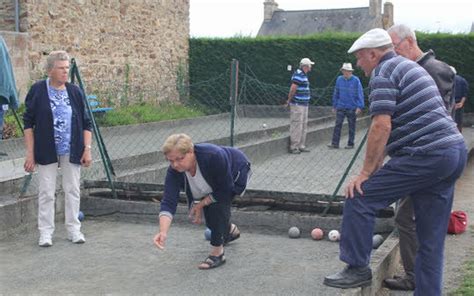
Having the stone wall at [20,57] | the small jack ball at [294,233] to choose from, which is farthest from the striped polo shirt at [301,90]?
the small jack ball at [294,233]

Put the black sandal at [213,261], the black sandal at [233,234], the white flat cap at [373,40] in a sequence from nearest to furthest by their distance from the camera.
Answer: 1. the white flat cap at [373,40]
2. the black sandal at [213,261]
3. the black sandal at [233,234]

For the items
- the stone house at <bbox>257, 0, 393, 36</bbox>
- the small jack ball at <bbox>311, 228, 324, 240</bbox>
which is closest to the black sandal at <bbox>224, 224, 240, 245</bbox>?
→ the small jack ball at <bbox>311, 228, 324, 240</bbox>

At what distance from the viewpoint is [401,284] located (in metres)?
4.78

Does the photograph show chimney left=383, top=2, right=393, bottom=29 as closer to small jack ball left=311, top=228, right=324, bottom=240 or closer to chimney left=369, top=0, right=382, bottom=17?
chimney left=369, top=0, right=382, bottom=17

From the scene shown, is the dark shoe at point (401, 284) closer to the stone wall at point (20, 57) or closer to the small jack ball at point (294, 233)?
the small jack ball at point (294, 233)

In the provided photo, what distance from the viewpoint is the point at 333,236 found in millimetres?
5977

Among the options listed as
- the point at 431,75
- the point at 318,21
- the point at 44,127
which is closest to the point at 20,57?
the point at 44,127

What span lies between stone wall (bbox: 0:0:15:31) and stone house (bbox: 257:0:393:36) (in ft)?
101

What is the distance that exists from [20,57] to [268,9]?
42.1 meters

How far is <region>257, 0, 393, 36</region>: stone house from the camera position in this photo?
154ft

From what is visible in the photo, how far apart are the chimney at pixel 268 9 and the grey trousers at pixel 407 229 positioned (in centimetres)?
5046

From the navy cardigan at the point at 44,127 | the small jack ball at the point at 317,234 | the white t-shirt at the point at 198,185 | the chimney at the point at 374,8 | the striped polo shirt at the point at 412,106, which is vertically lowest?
the small jack ball at the point at 317,234

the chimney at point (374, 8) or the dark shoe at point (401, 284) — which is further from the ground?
the chimney at point (374, 8)

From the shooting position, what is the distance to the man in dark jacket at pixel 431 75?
4.68 metres
